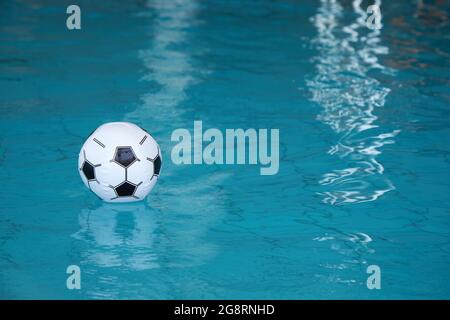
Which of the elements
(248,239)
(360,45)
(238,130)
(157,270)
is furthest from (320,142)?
(360,45)

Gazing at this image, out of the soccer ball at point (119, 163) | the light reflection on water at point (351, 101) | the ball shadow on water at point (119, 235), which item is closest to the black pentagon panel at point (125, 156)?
the soccer ball at point (119, 163)

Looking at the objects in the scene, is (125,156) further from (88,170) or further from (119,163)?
(88,170)

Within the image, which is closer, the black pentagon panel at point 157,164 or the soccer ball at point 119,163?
the soccer ball at point 119,163

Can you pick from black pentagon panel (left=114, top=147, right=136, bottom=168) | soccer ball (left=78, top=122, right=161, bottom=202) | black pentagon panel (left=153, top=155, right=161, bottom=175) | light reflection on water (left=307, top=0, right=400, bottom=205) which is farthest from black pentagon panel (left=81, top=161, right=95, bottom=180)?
light reflection on water (left=307, top=0, right=400, bottom=205)

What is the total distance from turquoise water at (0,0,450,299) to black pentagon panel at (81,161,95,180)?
231 millimetres

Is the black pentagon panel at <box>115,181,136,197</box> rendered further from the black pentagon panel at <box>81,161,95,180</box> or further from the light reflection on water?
the light reflection on water

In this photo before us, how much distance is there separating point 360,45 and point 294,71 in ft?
5.75

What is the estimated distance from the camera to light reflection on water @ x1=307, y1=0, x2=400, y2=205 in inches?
228

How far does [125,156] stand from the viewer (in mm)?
5156

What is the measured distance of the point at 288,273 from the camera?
449cm

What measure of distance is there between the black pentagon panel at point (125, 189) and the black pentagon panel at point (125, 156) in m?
0.14

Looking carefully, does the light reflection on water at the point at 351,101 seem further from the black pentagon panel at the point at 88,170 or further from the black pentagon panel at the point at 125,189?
the black pentagon panel at the point at 88,170

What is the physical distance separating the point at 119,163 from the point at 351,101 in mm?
3463

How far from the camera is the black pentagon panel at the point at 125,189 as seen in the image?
17.0 feet
